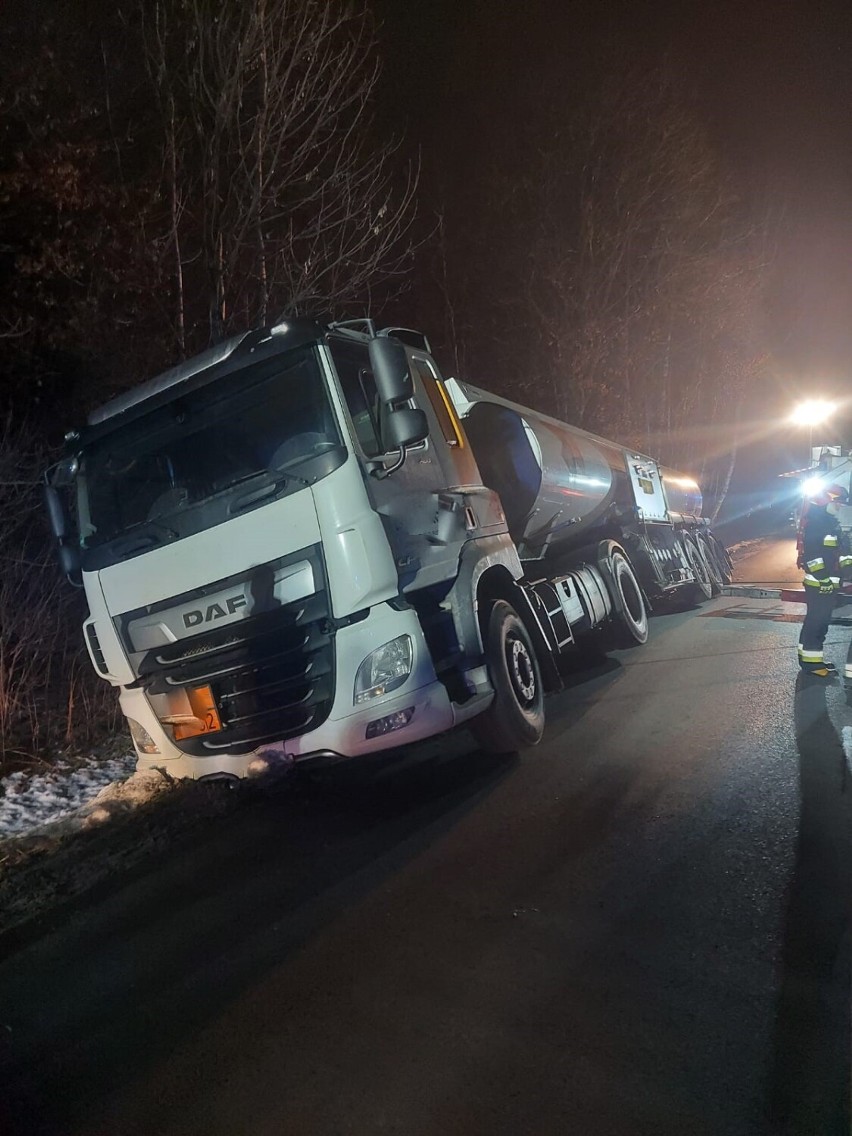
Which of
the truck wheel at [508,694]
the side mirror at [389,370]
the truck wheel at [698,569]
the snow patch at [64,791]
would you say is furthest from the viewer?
the truck wheel at [698,569]

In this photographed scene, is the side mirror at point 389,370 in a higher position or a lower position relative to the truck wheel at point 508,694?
higher

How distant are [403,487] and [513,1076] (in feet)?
10.4

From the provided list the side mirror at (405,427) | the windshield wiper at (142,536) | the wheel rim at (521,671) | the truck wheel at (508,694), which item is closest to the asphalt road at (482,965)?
the truck wheel at (508,694)

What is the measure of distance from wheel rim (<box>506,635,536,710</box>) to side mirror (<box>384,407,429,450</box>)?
1.80 meters

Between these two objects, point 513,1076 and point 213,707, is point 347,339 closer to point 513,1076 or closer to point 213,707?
point 213,707

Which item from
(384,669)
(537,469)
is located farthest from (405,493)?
(537,469)

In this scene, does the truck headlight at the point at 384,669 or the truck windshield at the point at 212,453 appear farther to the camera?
the truck windshield at the point at 212,453

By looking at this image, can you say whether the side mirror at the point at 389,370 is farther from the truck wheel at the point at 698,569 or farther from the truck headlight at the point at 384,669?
the truck wheel at the point at 698,569

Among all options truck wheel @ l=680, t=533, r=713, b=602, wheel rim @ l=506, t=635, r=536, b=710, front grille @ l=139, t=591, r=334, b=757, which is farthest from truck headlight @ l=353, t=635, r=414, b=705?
truck wheel @ l=680, t=533, r=713, b=602

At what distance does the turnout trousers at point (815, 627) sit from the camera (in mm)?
6812

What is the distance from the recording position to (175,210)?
9477 mm

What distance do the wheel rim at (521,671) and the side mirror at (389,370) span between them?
203 centimetres

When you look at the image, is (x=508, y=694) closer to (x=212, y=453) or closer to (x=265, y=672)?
(x=265, y=672)

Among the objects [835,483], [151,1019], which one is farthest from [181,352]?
[151,1019]
